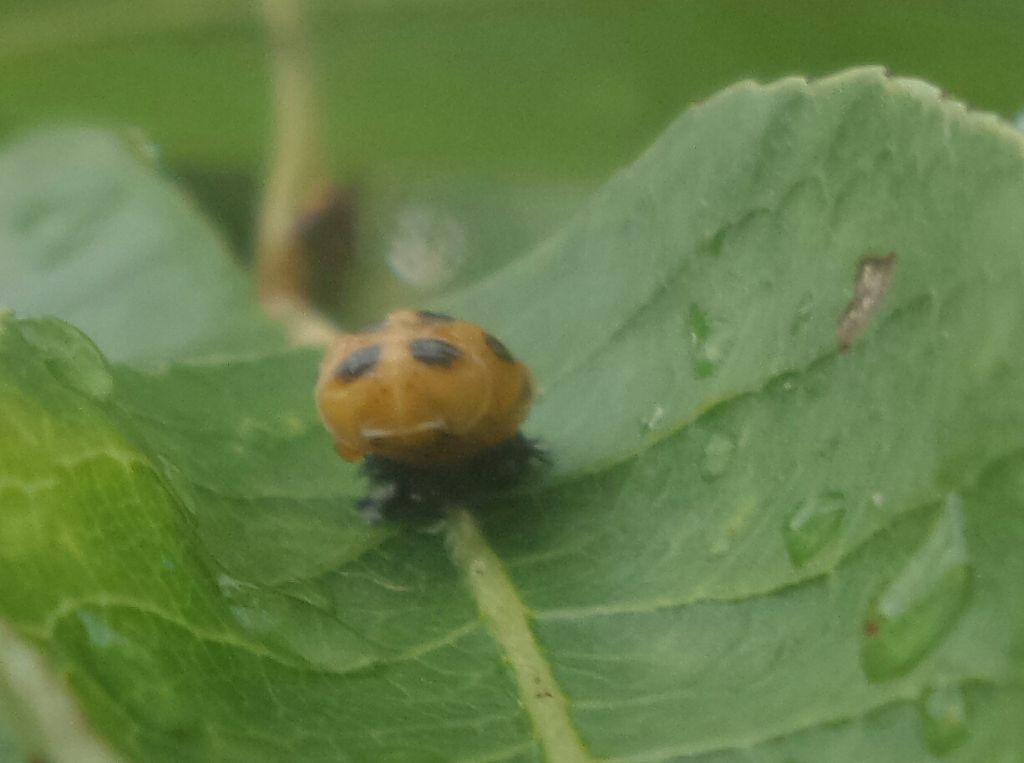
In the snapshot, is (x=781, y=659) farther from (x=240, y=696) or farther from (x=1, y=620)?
(x=1, y=620)

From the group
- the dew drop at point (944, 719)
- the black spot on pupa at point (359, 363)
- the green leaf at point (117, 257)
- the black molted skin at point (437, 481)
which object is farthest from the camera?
the green leaf at point (117, 257)

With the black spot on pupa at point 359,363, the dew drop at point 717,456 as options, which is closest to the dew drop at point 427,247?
the black spot on pupa at point 359,363

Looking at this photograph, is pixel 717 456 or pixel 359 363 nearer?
pixel 717 456

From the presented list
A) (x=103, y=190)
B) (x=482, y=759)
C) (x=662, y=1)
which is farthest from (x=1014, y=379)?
(x=662, y=1)

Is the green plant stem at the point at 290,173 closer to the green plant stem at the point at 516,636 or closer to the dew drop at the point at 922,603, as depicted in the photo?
the green plant stem at the point at 516,636


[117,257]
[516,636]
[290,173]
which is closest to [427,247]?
[290,173]

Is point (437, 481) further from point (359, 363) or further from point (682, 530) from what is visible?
point (682, 530)

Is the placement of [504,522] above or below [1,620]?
above
